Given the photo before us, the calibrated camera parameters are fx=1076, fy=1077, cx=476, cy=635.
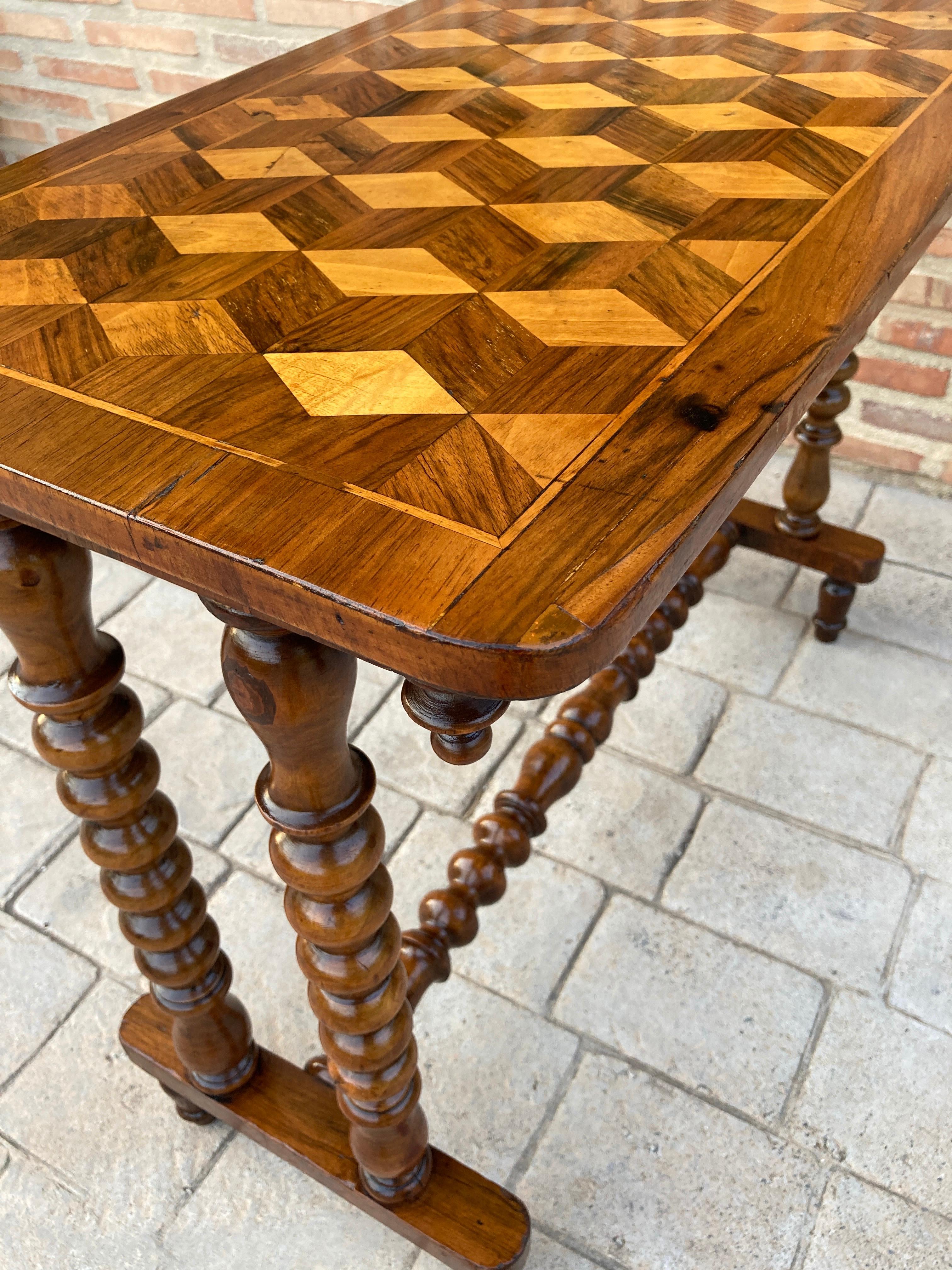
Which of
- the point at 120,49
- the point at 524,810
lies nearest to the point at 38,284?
the point at 524,810

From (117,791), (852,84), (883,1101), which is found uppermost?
(852,84)

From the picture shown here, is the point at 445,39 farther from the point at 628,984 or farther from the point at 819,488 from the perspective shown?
the point at 628,984

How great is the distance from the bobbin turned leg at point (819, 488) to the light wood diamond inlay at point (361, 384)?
1119 mm

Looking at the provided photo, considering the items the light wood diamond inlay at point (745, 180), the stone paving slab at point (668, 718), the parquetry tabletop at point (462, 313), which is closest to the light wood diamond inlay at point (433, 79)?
the parquetry tabletop at point (462, 313)

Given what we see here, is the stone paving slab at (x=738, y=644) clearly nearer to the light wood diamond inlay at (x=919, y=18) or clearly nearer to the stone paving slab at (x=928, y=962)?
the stone paving slab at (x=928, y=962)

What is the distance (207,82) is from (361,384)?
213cm

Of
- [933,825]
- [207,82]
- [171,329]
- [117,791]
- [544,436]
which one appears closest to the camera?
[544,436]

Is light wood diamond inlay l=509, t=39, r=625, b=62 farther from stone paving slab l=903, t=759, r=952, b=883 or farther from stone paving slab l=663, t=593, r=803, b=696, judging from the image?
stone paving slab l=903, t=759, r=952, b=883

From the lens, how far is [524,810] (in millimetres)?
1373

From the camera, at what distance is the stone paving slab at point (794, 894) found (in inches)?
56.8

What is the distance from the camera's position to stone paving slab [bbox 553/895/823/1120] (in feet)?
4.34

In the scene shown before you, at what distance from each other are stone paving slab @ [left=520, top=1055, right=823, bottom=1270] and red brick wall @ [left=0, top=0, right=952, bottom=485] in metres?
1.39

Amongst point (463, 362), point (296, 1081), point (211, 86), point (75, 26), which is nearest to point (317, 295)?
point (463, 362)

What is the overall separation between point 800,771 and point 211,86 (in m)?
1.24
